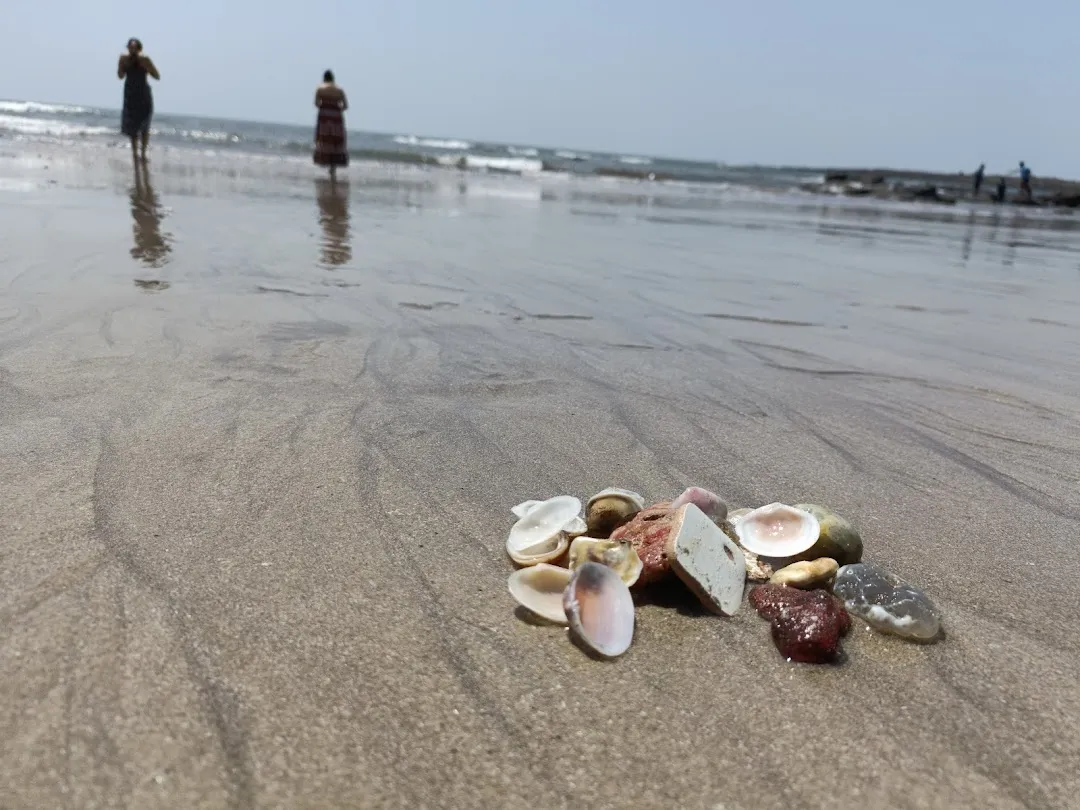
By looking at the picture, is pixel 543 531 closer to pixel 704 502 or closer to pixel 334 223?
pixel 704 502

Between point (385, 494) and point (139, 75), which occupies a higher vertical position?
point (139, 75)

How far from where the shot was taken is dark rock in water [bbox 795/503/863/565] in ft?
5.32

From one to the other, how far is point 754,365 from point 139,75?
32.2 feet

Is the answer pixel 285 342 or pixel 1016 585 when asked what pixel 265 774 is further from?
pixel 285 342

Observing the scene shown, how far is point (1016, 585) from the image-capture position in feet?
5.41

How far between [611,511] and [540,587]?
350mm

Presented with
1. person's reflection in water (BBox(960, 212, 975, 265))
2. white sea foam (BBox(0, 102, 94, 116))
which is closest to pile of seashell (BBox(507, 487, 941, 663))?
person's reflection in water (BBox(960, 212, 975, 265))

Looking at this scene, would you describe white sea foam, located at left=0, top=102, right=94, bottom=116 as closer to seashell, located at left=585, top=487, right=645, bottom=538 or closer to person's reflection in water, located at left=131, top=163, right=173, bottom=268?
person's reflection in water, located at left=131, top=163, right=173, bottom=268

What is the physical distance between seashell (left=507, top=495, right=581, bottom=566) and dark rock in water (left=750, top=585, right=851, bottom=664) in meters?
0.42

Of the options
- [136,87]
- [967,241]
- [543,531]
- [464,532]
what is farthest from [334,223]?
[967,241]

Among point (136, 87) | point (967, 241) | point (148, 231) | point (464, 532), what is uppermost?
point (136, 87)

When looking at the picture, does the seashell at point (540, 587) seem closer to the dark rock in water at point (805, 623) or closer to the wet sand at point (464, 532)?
the wet sand at point (464, 532)

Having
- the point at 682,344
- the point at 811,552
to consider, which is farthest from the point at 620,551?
the point at 682,344

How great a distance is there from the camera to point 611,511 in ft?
5.72
